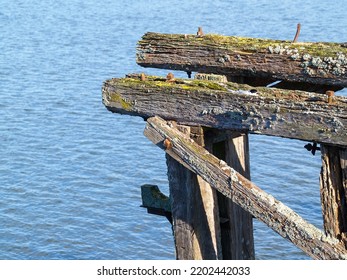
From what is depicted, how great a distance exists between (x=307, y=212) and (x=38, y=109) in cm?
689

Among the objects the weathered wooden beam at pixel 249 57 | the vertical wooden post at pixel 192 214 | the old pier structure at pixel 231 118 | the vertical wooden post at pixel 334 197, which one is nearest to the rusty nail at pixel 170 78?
the old pier structure at pixel 231 118

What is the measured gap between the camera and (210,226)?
228 inches

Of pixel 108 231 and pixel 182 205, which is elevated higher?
pixel 182 205

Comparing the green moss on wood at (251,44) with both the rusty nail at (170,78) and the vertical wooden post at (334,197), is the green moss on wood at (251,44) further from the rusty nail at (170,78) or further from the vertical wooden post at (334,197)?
the vertical wooden post at (334,197)

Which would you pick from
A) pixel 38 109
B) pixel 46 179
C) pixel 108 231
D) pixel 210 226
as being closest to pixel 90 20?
pixel 38 109

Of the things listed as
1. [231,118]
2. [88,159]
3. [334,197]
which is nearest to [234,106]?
[231,118]

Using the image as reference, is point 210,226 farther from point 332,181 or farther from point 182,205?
point 332,181

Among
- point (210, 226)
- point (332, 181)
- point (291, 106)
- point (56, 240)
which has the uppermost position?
point (291, 106)

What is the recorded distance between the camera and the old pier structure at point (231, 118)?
481 cm

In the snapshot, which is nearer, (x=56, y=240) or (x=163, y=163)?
(x=56, y=240)

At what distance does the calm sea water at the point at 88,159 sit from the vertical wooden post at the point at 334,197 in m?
6.43

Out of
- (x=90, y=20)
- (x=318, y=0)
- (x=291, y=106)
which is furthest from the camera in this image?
(x=318, y=0)

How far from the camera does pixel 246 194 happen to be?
5.07m

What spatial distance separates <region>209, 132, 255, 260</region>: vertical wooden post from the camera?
6047 millimetres
